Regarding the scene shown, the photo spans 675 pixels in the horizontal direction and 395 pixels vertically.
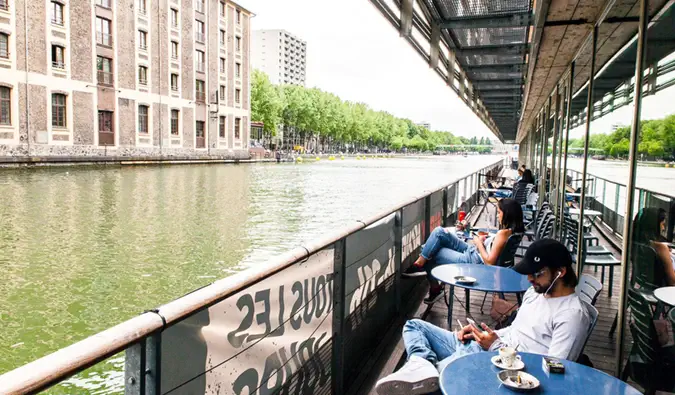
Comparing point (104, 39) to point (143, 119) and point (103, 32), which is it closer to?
point (103, 32)

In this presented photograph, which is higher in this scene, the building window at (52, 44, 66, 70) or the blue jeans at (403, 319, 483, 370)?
the building window at (52, 44, 66, 70)

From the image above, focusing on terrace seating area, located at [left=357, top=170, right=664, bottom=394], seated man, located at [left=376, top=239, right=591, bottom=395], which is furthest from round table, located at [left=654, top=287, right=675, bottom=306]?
seated man, located at [left=376, top=239, right=591, bottom=395]

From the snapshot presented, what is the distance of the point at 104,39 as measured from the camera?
42.3 meters

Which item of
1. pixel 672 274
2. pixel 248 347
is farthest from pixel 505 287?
pixel 248 347

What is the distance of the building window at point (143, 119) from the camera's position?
4578cm

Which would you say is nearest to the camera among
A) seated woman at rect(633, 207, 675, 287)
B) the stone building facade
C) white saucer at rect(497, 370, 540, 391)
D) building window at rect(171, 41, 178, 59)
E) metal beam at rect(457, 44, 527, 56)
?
white saucer at rect(497, 370, 540, 391)

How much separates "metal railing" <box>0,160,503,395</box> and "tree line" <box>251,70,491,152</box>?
7002cm

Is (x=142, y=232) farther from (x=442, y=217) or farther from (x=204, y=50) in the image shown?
(x=204, y=50)

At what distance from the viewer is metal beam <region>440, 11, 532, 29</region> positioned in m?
6.61

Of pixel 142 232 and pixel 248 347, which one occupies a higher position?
pixel 248 347

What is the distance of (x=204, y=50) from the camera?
53406 millimetres

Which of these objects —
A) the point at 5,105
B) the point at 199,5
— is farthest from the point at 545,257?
the point at 199,5

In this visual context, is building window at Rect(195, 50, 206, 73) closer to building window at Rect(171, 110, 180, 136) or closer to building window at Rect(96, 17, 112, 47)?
building window at Rect(171, 110, 180, 136)

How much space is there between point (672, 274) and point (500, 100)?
14.3 metres
